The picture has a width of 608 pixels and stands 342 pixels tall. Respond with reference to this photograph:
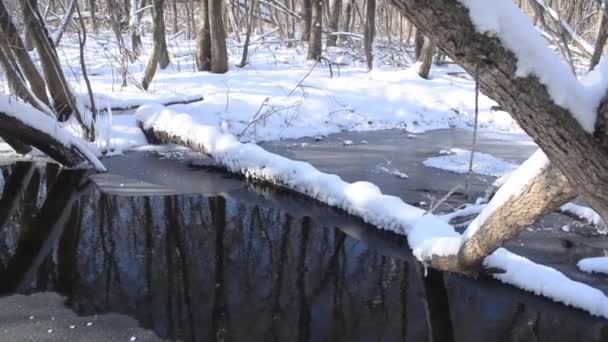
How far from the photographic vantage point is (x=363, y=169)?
8.11 m

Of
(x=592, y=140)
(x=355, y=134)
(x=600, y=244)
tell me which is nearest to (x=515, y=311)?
(x=600, y=244)

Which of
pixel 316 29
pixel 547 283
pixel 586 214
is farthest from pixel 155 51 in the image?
pixel 547 283

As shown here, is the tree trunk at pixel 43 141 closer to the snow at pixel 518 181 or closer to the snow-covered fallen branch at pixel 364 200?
the snow-covered fallen branch at pixel 364 200

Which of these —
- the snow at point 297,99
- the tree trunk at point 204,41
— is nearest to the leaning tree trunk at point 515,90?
the snow at point 297,99

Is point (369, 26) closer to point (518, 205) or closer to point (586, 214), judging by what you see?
point (586, 214)

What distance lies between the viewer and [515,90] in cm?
196

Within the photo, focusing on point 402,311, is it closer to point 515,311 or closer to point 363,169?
point 515,311

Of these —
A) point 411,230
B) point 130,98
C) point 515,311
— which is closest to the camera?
point 515,311

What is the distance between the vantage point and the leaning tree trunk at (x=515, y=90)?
6.11ft

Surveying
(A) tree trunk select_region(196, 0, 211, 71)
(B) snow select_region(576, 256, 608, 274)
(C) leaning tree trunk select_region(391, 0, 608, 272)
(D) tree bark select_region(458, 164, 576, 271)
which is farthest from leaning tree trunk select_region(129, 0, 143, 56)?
(C) leaning tree trunk select_region(391, 0, 608, 272)

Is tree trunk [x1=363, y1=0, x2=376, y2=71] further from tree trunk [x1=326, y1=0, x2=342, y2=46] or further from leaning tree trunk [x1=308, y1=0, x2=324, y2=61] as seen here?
tree trunk [x1=326, y1=0, x2=342, y2=46]

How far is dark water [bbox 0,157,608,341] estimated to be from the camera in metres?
4.14

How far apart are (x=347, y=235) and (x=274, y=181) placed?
1.78m

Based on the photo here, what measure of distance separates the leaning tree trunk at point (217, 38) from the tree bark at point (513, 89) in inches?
454
